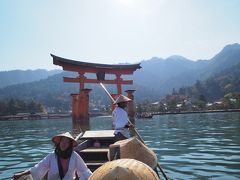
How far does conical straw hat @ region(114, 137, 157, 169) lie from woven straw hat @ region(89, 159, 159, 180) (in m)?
2.80

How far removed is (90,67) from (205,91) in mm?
115398

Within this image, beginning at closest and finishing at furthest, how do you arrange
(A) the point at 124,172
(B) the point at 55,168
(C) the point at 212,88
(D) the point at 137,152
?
(A) the point at 124,172 → (B) the point at 55,168 → (D) the point at 137,152 → (C) the point at 212,88

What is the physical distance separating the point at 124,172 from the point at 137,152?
124 inches

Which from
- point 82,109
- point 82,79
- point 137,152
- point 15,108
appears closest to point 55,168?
point 137,152

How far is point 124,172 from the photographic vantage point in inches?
126

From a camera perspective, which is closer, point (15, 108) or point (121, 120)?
point (121, 120)

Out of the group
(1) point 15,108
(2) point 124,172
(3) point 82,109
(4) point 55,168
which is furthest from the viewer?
(1) point 15,108

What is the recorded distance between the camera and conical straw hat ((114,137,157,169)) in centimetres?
618

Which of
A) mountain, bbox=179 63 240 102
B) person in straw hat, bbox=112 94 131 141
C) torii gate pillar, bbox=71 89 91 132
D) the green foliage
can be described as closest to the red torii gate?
torii gate pillar, bbox=71 89 91 132

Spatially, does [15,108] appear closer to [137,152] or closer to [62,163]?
[137,152]

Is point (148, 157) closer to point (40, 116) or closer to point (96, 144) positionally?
point (96, 144)

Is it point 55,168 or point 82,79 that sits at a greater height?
point 82,79

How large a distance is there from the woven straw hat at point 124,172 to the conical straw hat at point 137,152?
2796 millimetres

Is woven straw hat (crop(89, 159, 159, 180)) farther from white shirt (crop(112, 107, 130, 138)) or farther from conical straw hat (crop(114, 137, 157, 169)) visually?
A: white shirt (crop(112, 107, 130, 138))
